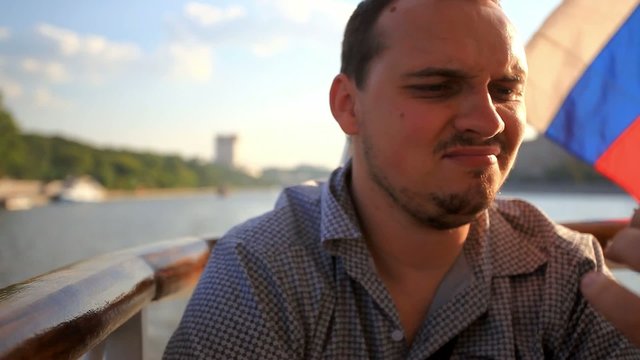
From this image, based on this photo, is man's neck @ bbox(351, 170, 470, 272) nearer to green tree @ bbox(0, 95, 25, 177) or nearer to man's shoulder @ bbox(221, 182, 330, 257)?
man's shoulder @ bbox(221, 182, 330, 257)

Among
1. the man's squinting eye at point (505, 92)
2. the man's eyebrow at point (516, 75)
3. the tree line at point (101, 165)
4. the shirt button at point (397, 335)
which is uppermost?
the man's eyebrow at point (516, 75)

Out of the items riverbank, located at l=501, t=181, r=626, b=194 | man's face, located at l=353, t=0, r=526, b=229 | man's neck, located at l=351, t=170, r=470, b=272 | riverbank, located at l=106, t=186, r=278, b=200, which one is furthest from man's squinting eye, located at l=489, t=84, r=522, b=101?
riverbank, located at l=106, t=186, r=278, b=200

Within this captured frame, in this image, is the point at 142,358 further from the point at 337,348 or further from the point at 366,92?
the point at 366,92

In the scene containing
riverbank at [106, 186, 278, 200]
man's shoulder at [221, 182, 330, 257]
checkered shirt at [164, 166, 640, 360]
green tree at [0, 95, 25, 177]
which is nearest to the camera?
A: checkered shirt at [164, 166, 640, 360]

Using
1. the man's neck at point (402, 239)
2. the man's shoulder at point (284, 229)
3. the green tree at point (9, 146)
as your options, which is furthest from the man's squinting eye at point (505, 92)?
the green tree at point (9, 146)

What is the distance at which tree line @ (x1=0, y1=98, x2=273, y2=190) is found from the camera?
3148 centimetres

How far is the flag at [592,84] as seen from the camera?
4.90ft

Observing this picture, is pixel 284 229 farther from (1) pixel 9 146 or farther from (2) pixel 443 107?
(1) pixel 9 146

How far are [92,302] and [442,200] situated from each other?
0.59 metres

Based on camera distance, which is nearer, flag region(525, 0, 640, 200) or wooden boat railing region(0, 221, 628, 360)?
wooden boat railing region(0, 221, 628, 360)

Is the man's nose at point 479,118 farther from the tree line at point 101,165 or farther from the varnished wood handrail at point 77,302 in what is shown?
the tree line at point 101,165

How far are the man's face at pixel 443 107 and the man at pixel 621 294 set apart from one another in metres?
0.35

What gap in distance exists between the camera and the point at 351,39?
1.23 m

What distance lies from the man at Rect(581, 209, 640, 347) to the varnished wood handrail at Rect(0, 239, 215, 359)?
598 mm
